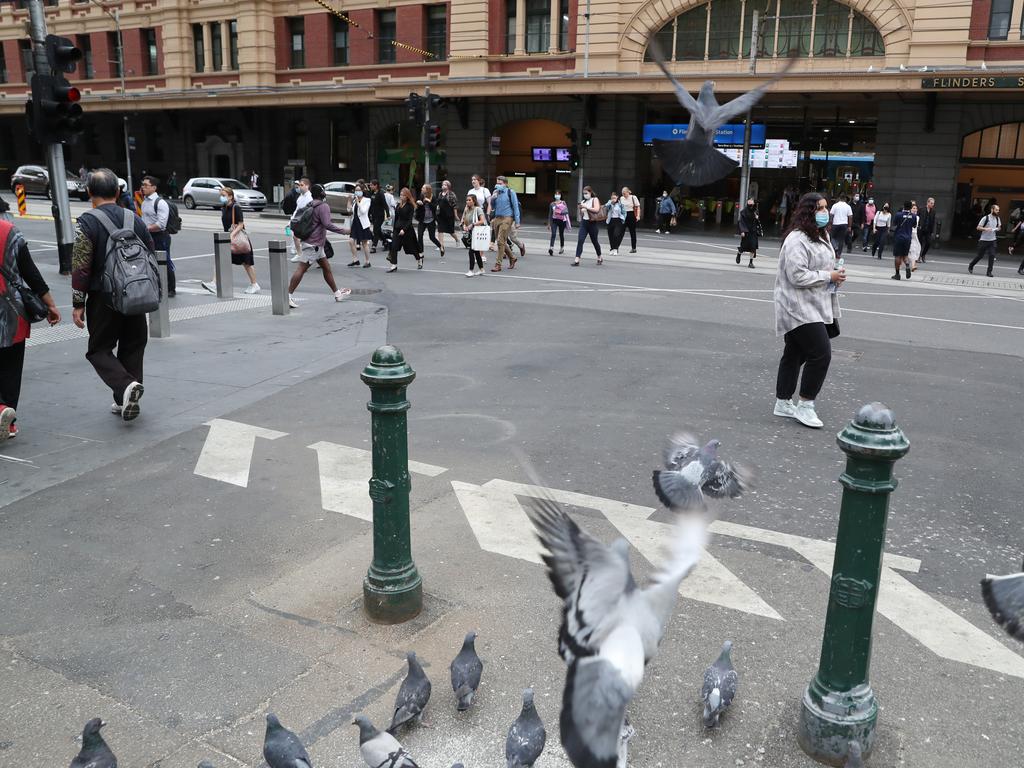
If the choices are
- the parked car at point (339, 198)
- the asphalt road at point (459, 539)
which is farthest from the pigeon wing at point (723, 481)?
the parked car at point (339, 198)

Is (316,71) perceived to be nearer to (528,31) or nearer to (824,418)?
(528,31)

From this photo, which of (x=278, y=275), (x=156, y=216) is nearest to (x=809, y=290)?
(x=278, y=275)

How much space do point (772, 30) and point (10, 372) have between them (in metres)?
28.1

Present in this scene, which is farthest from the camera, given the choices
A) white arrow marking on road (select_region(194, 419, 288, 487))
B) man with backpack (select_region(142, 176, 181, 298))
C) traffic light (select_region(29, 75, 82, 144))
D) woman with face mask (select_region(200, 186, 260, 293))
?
woman with face mask (select_region(200, 186, 260, 293))

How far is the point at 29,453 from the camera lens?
6.24 meters

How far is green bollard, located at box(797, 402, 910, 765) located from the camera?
3.09 meters

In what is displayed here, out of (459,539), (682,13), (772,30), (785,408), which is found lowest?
(459,539)

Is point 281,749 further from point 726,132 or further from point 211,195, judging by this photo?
point 211,195

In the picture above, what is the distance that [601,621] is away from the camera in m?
2.32

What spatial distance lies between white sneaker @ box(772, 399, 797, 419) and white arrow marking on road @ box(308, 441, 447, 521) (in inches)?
120

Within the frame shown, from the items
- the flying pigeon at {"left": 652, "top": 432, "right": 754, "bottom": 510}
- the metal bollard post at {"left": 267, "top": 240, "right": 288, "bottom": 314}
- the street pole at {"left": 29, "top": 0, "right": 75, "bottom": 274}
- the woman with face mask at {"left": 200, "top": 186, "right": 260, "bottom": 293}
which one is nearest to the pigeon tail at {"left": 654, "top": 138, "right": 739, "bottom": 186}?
the flying pigeon at {"left": 652, "top": 432, "right": 754, "bottom": 510}

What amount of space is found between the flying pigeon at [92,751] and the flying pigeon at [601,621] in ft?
5.11

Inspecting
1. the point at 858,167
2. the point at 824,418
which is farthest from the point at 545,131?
the point at 824,418

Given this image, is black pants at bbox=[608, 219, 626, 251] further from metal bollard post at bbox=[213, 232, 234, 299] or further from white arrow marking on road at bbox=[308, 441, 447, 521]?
white arrow marking on road at bbox=[308, 441, 447, 521]
